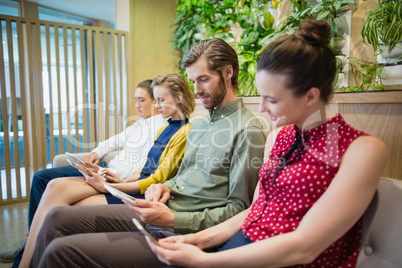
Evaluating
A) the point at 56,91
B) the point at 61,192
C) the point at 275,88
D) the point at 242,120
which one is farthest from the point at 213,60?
the point at 56,91

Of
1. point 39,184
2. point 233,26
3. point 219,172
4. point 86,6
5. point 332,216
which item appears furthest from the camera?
point 86,6

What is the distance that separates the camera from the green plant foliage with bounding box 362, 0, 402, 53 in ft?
4.61

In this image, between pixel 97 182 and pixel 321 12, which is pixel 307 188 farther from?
pixel 321 12

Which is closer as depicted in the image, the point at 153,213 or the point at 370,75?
the point at 153,213

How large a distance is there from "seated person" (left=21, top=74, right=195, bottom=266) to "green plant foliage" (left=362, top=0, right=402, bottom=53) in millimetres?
1138

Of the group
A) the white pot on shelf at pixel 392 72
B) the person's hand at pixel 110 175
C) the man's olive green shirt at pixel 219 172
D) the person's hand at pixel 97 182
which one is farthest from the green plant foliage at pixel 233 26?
the person's hand at pixel 97 182

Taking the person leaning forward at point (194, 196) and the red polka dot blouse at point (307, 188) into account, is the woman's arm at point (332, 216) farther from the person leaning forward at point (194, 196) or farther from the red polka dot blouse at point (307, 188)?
the person leaning forward at point (194, 196)

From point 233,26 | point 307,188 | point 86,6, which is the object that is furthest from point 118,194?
point 86,6

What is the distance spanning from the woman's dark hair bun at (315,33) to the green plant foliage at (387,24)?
775 mm

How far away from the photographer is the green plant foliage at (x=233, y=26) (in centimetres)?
258

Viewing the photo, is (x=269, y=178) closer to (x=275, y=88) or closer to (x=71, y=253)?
(x=275, y=88)

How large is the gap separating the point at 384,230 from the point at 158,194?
35.4 inches

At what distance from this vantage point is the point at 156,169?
1824 millimetres


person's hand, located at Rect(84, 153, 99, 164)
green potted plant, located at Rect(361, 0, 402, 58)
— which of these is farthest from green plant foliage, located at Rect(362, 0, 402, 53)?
person's hand, located at Rect(84, 153, 99, 164)
